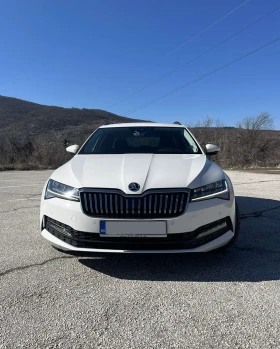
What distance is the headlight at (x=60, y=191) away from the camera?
294cm

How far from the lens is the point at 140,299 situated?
2.46m

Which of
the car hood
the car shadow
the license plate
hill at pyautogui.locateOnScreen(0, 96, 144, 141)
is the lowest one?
the car shadow

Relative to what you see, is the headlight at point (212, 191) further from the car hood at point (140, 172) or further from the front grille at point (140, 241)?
the front grille at point (140, 241)

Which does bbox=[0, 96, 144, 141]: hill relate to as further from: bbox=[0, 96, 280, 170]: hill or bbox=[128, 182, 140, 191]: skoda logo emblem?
bbox=[128, 182, 140, 191]: skoda logo emblem

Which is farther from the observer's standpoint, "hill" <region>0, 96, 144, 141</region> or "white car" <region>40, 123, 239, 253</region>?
"hill" <region>0, 96, 144, 141</region>

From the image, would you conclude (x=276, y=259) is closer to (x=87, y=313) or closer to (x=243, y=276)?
(x=243, y=276)

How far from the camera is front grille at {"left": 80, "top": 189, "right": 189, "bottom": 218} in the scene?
276cm

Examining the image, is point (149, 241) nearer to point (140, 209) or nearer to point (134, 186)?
point (140, 209)

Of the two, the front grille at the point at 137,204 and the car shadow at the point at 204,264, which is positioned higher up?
the front grille at the point at 137,204

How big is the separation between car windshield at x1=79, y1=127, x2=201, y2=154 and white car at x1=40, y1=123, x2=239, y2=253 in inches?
38.8

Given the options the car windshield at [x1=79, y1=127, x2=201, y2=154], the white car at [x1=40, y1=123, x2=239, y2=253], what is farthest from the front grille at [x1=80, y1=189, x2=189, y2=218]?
the car windshield at [x1=79, y1=127, x2=201, y2=154]

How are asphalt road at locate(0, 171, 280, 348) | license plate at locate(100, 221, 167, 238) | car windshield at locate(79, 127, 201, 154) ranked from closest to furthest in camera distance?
asphalt road at locate(0, 171, 280, 348) → license plate at locate(100, 221, 167, 238) → car windshield at locate(79, 127, 201, 154)

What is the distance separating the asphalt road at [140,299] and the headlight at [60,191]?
71 cm

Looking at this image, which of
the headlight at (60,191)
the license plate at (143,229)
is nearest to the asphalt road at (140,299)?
the license plate at (143,229)
